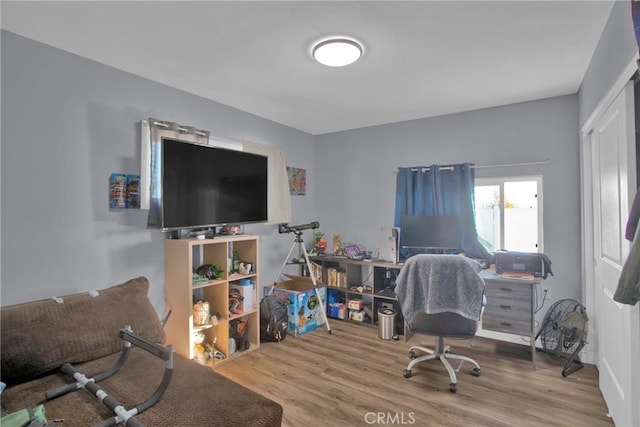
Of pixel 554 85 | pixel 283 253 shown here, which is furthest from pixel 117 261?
pixel 554 85

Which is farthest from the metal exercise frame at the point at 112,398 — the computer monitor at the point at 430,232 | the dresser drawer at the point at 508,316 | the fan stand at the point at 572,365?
the fan stand at the point at 572,365

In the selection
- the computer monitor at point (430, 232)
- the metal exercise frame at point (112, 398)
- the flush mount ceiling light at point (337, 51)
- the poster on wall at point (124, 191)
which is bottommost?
the metal exercise frame at point (112, 398)

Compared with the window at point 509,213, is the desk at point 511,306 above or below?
below

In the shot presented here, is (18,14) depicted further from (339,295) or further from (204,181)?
(339,295)

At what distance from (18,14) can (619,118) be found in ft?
11.4

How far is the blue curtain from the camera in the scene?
135 inches

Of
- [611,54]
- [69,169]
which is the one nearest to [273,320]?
[69,169]

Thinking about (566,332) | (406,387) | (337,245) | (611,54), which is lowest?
(406,387)

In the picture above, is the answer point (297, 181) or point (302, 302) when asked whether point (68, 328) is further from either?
point (297, 181)

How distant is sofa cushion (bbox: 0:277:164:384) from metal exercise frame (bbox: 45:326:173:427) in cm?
11

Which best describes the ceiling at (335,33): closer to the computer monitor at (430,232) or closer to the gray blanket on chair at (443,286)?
the computer monitor at (430,232)

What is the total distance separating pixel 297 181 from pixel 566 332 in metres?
3.24

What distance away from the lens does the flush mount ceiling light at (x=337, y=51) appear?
6.74ft

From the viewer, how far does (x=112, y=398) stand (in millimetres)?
1389
